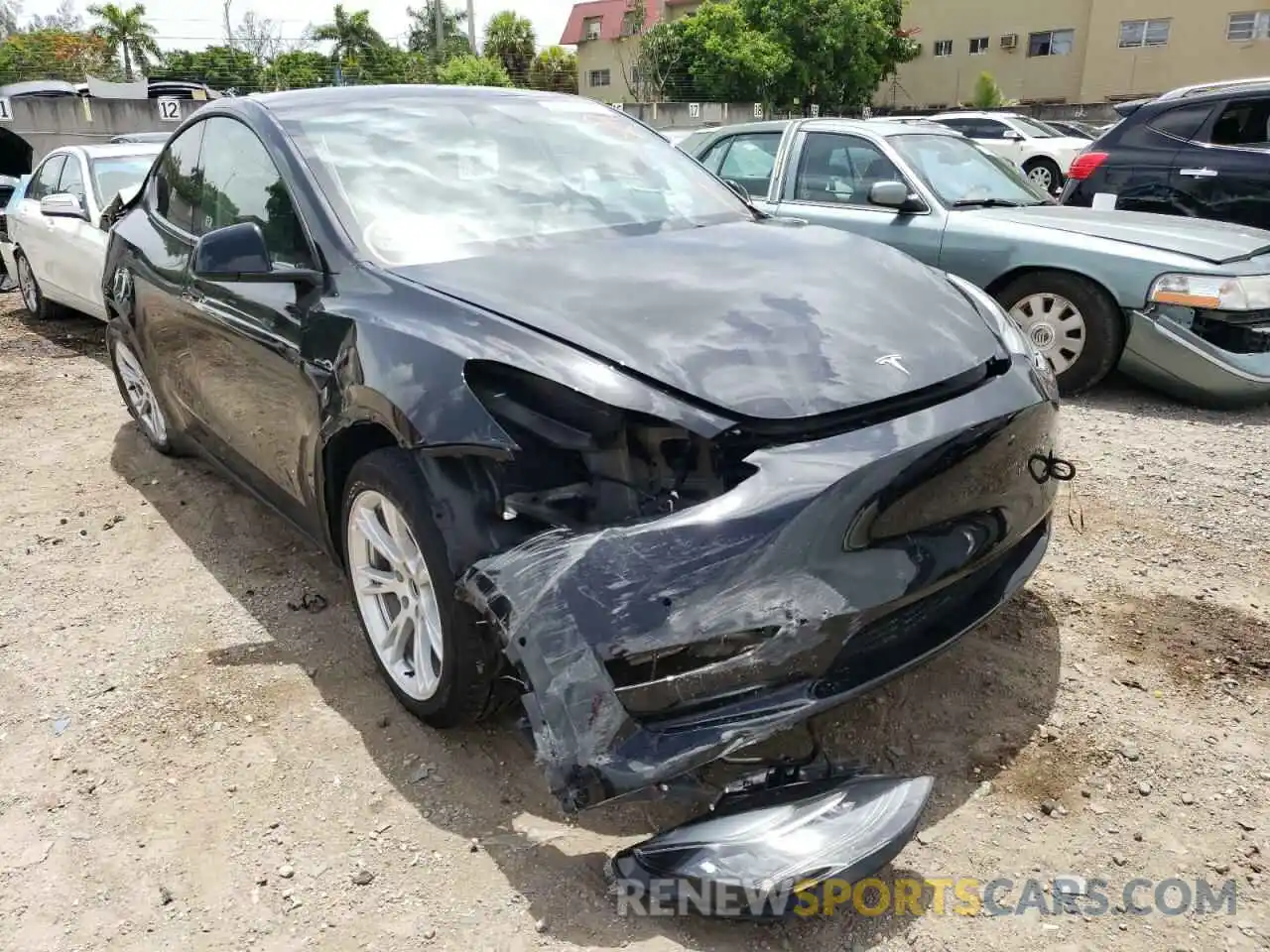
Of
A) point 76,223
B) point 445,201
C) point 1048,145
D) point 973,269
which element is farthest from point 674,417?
point 1048,145

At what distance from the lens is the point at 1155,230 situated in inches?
213

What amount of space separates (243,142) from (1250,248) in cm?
497

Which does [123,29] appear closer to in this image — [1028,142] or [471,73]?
[471,73]

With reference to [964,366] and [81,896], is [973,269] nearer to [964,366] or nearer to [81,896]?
[964,366]

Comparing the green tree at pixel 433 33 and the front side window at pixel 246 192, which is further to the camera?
the green tree at pixel 433 33

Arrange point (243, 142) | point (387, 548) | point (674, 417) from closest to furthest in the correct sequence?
1. point (674, 417)
2. point (387, 548)
3. point (243, 142)

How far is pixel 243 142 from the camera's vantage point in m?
3.41

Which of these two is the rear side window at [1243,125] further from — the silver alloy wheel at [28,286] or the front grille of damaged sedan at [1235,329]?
the silver alloy wheel at [28,286]

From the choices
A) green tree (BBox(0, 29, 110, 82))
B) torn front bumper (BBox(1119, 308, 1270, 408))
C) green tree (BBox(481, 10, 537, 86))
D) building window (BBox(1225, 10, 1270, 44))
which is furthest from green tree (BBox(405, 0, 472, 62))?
torn front bumper (BBox(1119, 308, 1270, 408))

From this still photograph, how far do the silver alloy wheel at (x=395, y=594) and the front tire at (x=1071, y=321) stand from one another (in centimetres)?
389

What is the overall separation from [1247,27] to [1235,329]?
36003 millimetres

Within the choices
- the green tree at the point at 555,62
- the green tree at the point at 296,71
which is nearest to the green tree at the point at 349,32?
the green tree at the point at 555,62

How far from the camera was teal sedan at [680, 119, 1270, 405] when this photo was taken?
5.02 metres

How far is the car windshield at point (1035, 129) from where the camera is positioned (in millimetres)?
17547
